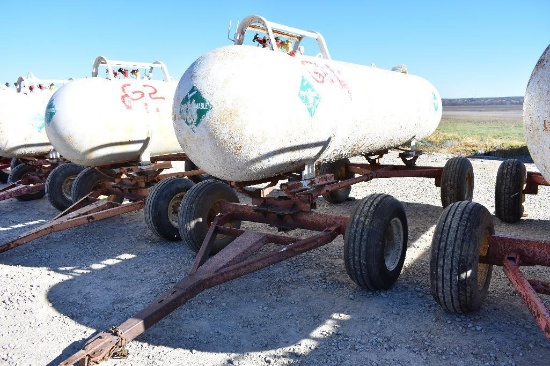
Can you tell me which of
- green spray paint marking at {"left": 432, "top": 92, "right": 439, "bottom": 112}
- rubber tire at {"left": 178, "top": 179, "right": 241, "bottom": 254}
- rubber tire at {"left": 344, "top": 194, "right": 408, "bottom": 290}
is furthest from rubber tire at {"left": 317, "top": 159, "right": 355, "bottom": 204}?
rubber tire at {"left": 344, "top": 194, "right": 408, "bottom": 290}

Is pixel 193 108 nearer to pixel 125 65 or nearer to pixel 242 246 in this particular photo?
pixel 242 246

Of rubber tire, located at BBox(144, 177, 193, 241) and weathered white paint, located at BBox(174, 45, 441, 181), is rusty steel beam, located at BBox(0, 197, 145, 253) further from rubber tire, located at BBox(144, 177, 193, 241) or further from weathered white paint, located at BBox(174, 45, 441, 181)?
weathered white paint, located at BBox(174, 45, 441, 181)

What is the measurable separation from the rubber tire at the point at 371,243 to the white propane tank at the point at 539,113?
1650 millimetres

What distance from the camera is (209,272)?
4.11 meters

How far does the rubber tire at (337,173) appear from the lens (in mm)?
8148

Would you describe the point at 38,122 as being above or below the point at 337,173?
above

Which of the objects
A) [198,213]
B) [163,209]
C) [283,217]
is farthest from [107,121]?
[283,217]

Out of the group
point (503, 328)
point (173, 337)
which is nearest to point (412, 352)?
point (503, 328)

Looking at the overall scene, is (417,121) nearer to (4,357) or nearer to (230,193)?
(230,193)

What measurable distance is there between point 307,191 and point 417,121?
9.02 ft

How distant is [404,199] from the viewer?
857 centimetres

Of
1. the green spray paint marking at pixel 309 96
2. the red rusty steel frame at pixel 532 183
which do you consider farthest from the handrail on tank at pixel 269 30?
the red rusty steel frame at pixel 532 183

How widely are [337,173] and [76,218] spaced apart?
4305mm

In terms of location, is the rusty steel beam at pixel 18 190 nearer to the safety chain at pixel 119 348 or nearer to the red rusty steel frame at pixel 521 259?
the safety chain at pixel 119 348
